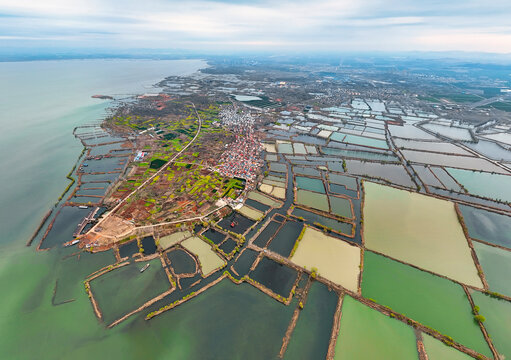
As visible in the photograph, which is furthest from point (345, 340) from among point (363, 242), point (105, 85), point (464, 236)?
point (105, 85)

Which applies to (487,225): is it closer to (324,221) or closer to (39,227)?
(324,221)

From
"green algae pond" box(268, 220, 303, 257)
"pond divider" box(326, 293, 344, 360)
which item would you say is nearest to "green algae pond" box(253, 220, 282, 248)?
"green algae pond" box(268, 220, 303, 257)

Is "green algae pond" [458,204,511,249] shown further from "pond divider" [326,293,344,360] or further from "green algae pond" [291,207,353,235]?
"pond divider" [326,293,344,360]

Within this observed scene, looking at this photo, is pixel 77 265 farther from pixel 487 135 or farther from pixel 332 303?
pixel 487 135

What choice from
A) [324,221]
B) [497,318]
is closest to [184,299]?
[324,221]

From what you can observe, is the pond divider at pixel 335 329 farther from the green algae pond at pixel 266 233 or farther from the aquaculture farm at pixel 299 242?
the green algae pond at pixel 266 233
